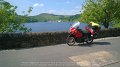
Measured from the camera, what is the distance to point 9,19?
19.0 metres

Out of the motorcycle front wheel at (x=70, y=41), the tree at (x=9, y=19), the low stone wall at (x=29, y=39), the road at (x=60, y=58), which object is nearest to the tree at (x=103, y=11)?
the tree at (x=9, y=19)

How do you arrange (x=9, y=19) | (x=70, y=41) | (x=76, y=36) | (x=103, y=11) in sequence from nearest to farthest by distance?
(x=70, y=41) → (x=76, y=36) → (x=9, y=19) → (x=103, y=11)

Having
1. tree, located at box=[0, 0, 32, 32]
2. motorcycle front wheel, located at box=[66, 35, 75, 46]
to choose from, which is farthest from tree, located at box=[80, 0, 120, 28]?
motorcycle front wheel, located at box=[66, 35, 75, 46]

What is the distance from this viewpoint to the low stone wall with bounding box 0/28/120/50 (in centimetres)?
1302

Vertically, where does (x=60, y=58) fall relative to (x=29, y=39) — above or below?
below

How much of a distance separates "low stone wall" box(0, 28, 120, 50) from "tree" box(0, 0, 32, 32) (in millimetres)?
4824

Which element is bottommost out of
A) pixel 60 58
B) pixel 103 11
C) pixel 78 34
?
pixel 60 58

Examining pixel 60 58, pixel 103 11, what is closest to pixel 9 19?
pixel 60 58

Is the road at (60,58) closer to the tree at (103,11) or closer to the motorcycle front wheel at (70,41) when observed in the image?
the motorcycle front wheel at (70,41)

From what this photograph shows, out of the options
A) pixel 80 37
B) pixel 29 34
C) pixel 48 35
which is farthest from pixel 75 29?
pixel 29 34

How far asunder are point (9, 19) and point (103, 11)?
1237cm

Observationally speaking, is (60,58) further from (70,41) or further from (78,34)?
(78,34)

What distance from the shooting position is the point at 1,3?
18.5 meters

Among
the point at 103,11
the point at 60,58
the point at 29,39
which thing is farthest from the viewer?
the point at 103,11
